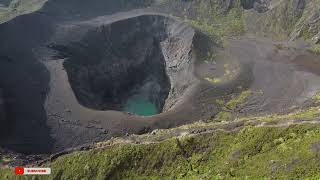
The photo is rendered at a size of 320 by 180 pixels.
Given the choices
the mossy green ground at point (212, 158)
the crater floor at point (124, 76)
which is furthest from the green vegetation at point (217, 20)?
the mossy green ground at point (212, 158)

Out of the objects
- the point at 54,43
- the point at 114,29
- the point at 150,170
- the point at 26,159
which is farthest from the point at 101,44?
the point at 150,170

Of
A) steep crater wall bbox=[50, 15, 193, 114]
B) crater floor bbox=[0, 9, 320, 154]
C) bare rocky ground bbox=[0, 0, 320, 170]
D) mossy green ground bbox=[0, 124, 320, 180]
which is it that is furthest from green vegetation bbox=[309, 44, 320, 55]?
mossy green ground bbox=[0, 124, 320, 180]

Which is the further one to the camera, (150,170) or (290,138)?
(150,170)

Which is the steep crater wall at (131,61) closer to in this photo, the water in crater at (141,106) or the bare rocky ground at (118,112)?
the water in crater at (141,106)

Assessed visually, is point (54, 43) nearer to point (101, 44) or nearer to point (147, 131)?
point (101, 44)

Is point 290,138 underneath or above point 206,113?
above

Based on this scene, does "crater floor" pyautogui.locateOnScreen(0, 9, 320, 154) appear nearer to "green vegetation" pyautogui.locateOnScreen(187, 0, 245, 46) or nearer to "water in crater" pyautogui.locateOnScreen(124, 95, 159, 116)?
"water in crater" pyautogui.locateOnScreen(124, 95, 159, 116)
